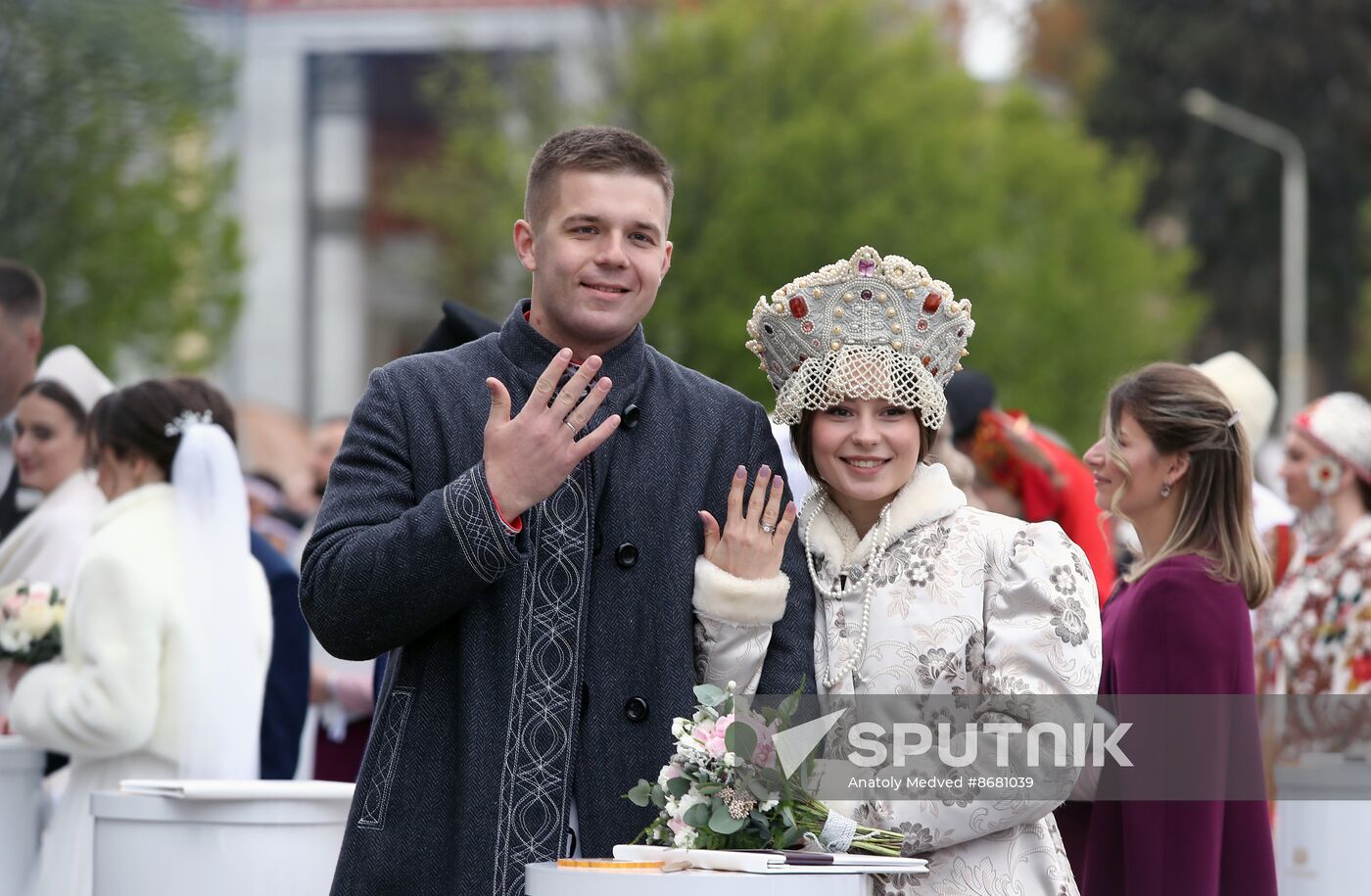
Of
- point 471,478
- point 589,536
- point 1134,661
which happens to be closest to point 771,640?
point 589,536

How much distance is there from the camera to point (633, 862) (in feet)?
10.7

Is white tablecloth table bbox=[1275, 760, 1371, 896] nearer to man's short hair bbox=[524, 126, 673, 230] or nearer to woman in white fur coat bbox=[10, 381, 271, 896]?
man's short hair bbox=[524, 126, 673, 230]

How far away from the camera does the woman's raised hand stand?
146 inches

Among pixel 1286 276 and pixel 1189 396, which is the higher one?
pixel 1286 276

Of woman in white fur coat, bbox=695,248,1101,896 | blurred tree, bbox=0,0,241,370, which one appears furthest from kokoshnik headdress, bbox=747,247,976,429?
blurred tree, bbox=0,0,241,370

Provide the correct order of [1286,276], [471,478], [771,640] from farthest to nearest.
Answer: [1286,276], [771,640], [471,478]

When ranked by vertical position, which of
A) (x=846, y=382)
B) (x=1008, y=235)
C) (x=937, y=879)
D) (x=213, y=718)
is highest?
(x=1008, y=235)

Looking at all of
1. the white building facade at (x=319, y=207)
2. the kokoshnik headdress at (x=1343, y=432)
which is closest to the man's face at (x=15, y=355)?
the kokoshnik headdress at (x=1343, y=432)

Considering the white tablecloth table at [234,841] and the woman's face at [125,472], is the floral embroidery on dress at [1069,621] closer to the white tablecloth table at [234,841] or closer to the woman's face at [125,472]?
the white tablecloth table at [234,841]

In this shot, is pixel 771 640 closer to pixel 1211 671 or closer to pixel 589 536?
pixel 589 536

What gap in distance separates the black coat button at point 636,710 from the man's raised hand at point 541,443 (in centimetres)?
44

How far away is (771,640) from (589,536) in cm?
40

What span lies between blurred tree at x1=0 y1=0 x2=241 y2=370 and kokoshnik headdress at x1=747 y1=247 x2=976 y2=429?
15.4 metres

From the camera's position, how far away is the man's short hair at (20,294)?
7.80m
